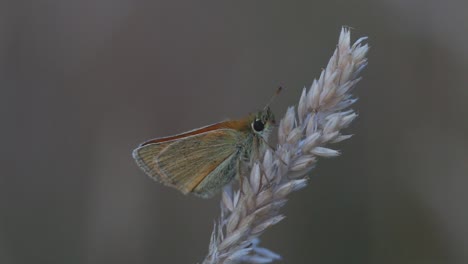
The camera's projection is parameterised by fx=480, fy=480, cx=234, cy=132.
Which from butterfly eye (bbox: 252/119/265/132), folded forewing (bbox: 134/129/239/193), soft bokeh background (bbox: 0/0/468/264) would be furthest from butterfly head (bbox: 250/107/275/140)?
soft bokeh background (bbox: 0/0/468/264)

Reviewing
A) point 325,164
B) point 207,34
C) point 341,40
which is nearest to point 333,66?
point 341,40

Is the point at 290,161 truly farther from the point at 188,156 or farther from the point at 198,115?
the point at 198,115

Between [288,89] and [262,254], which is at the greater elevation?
[288,89]

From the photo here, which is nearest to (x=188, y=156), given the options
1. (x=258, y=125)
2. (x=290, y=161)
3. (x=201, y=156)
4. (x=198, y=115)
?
(x=201, y=156)

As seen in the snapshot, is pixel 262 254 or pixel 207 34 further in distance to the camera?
pixel 207 34

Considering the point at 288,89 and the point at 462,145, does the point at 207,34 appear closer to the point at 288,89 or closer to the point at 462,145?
the point at 288,89

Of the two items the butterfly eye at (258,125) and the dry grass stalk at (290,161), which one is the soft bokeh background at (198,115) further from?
the dry grass stalk at (290,161)

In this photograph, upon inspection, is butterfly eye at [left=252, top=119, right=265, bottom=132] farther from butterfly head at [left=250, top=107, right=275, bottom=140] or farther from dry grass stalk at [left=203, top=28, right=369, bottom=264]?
dry grass stalk at [left=203, top=28, right=369, bottom=264]
